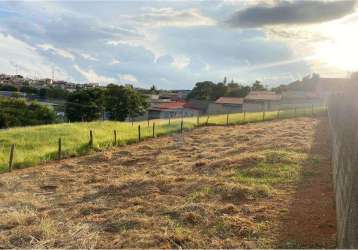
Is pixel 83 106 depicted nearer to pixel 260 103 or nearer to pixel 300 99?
pixel 260 103

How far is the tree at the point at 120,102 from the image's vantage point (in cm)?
6024

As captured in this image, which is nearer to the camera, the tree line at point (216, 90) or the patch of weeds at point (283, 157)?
the patch of weeds at point (283, 157)

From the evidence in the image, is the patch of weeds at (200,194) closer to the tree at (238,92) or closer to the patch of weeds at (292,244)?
the patch of weeds at (292,244)

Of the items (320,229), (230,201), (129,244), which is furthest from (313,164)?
(129,244)

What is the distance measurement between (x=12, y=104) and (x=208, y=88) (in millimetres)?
45968

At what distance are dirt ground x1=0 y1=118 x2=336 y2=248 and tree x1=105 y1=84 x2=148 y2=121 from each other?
149 ft

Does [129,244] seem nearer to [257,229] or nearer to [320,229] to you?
[257,229]

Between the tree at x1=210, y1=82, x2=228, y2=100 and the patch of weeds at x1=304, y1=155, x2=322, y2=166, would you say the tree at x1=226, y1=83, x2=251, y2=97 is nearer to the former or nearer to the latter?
the tree at x1=210, y1=82, x2=228, y2=100

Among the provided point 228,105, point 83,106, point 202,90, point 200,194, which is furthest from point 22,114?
point 200,194

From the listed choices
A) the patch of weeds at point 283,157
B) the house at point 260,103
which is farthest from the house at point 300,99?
Answer: the patch of weeds at point 283,157

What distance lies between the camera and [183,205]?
8.55 m

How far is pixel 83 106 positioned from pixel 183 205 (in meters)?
49.5

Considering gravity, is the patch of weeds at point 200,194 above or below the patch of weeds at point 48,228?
above

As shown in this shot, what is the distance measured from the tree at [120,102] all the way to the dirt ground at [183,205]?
45.5m
